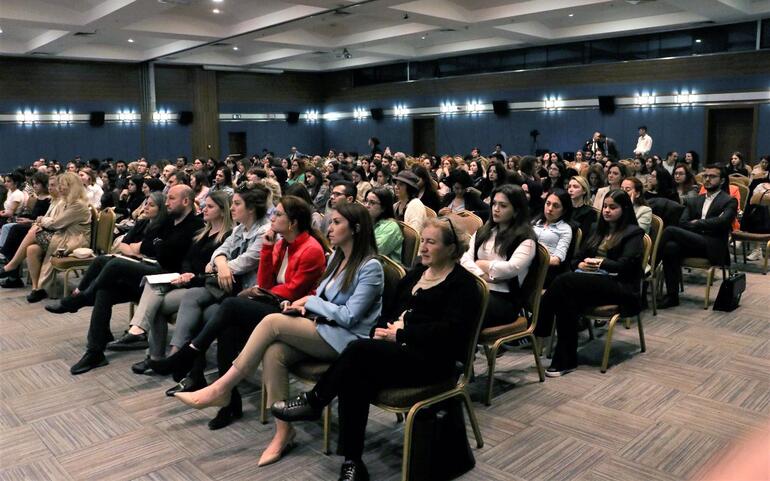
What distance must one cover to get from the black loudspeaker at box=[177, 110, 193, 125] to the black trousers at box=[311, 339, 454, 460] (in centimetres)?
1934

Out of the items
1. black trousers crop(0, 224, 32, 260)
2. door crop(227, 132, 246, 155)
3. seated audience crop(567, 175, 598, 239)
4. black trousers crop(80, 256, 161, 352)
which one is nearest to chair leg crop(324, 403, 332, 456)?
black trousers crop(80, 256, 161, 352)

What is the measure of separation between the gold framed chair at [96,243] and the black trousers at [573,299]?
14.1 ft

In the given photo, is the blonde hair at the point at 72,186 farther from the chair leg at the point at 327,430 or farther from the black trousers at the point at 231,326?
the chair leg at the point at 327,430

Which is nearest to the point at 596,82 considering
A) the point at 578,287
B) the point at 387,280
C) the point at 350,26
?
the point at 350,26

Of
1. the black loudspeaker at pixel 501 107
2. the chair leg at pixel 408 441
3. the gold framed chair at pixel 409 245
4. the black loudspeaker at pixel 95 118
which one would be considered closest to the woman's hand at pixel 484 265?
the gold framed chair at pixel 409 245

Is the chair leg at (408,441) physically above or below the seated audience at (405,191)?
below

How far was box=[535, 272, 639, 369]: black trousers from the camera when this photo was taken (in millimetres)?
4395

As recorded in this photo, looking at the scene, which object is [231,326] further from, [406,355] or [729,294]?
[729,294]

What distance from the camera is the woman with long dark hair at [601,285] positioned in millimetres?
4406

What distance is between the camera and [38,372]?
184 inches

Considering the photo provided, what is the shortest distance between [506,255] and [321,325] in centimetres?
134

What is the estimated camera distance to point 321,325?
330cm

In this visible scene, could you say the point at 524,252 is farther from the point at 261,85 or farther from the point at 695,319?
the point at 261,85

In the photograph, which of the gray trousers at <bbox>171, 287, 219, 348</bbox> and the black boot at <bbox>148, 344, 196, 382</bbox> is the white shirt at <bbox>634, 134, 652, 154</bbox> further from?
the black boot at <bbox>148, 344, 196, 382</bbox>
